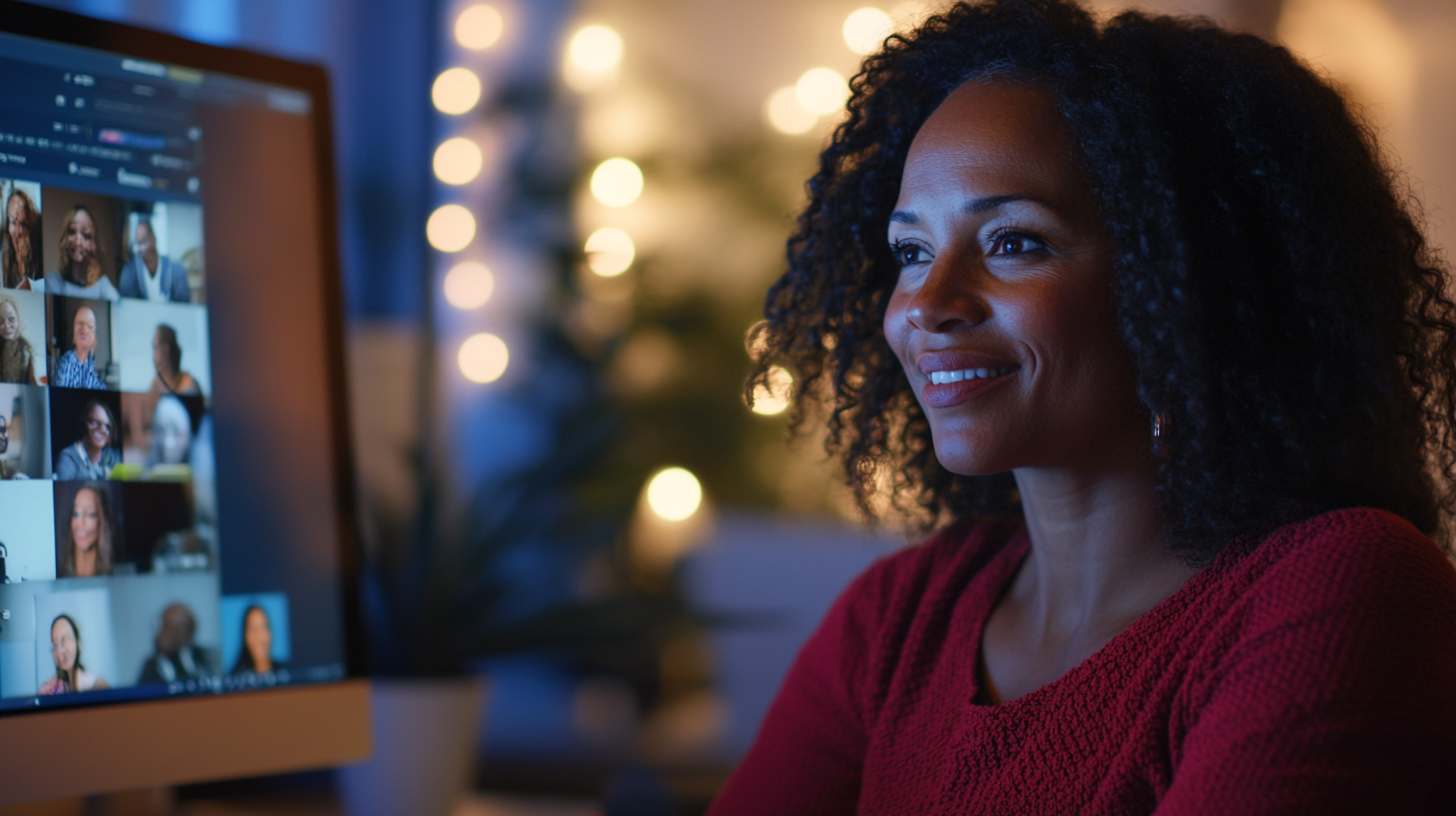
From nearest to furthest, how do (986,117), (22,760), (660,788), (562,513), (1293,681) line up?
(1293,681) → (22,760) → (986,117) → (660,788) → (562,513)

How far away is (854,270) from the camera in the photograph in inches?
43.5

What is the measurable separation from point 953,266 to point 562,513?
83cm

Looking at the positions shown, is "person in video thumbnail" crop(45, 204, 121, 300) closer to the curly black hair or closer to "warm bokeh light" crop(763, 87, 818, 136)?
the curly black hair

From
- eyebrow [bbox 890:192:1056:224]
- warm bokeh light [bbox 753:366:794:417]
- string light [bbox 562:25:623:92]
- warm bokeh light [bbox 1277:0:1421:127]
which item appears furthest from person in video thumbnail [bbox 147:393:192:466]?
warm bokeh light [bbox 1277:0:1421:127]

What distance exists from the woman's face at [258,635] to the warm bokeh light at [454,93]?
41.4 inches

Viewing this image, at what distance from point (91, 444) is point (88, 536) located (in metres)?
0.07

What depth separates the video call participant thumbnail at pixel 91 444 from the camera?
2.57ft

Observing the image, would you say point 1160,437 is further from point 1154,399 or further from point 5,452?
point 5,452

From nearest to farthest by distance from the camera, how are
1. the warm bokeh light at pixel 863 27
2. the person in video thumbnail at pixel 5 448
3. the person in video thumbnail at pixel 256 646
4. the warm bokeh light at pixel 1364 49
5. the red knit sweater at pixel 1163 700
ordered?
the red knit sweater at pixel 1163 700, the person in video thumbnail at pixel 5 448, the person in video thumbnail at pixel 256 646, the warm bokeh light at pixel 1364 49, the warm bokeh light at pixel 863 27

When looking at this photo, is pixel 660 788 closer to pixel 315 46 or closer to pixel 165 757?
pixel 165 757

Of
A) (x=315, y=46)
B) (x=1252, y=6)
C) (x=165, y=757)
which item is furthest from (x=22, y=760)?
(x=1252, y=6)

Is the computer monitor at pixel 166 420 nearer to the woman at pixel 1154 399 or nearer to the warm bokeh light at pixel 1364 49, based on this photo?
the woman at pixel 1154 399

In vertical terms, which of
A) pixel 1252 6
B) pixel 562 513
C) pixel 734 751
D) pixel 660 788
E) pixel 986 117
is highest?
pixel 1252 6

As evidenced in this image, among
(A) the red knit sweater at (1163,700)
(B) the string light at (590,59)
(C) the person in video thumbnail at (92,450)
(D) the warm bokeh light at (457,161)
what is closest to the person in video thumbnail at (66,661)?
(C) the person in video thumbnail at (92,450)
